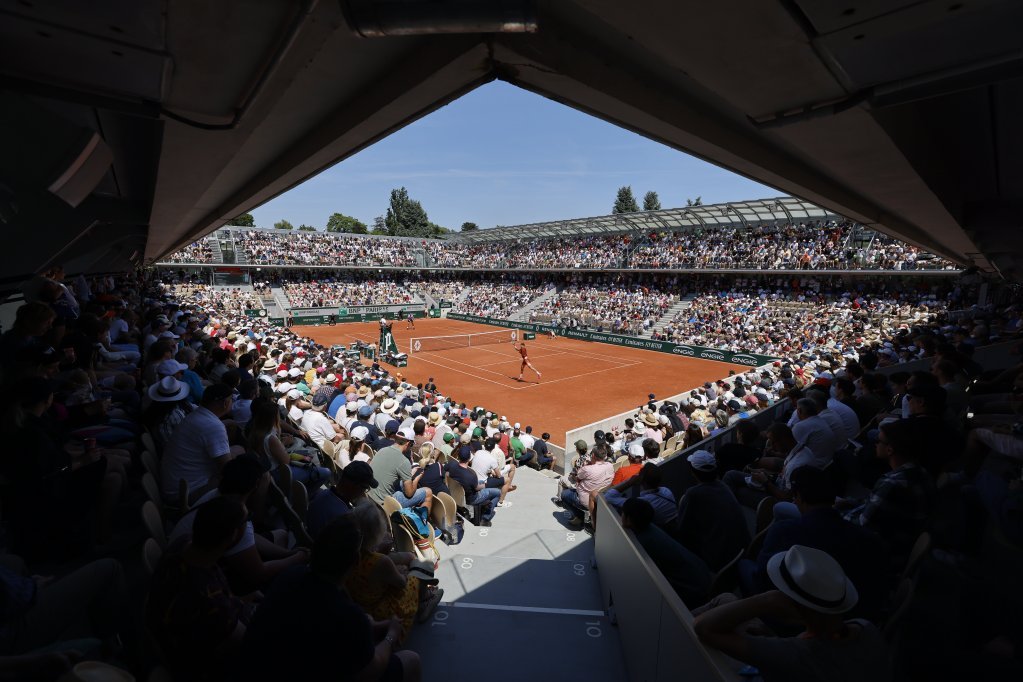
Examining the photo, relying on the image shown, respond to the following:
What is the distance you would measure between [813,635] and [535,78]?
3403mm

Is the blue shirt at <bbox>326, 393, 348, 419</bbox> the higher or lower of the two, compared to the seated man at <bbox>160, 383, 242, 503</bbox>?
lower

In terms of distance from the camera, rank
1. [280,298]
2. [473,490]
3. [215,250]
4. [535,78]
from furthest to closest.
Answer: [280,298] → [215,250] → [473,490] → [535,78]

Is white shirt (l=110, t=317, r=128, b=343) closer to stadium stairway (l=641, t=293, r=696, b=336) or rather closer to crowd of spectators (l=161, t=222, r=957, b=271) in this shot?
stadium stairway (l=641, t=293, r=696, b=336)

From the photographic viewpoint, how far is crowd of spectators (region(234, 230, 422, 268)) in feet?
162

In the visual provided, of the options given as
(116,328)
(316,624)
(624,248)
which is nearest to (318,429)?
(116,328)

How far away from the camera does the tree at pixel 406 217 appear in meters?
106

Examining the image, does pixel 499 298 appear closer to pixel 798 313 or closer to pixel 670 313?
pixel 670 313

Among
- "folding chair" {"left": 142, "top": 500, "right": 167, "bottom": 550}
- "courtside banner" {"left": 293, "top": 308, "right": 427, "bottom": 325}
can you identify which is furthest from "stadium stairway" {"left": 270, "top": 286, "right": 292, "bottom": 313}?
"folding chair" {"left": 142, "top": 500, "right": 167, "bottom": 550}

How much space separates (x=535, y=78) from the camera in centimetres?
317

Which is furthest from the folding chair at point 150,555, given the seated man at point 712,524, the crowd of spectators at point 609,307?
the crowd of spectators at point 609,307

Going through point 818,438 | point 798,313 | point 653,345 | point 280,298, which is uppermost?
point 798,313

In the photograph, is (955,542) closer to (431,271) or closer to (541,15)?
(541,15)

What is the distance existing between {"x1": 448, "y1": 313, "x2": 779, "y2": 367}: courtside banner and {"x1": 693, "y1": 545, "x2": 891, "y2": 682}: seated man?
24.3 m

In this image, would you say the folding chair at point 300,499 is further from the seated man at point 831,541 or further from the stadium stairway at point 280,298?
the stadium stairway at point 280,298
